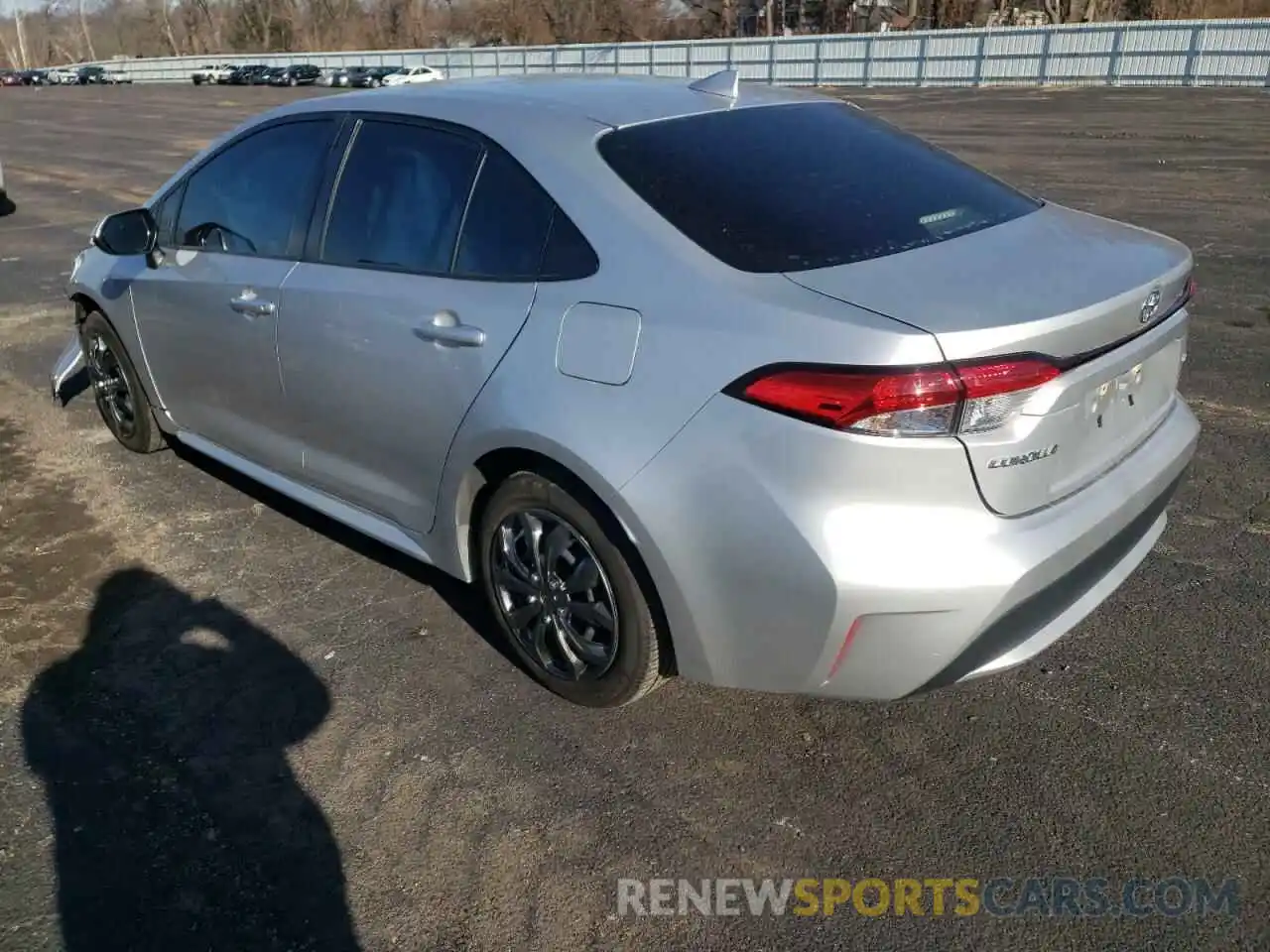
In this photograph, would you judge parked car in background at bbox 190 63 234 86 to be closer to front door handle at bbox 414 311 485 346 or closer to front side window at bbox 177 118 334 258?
front side window at bbox 177 118 334 258

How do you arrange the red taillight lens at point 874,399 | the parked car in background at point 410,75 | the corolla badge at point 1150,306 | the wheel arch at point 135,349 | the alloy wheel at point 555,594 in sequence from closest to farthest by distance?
the red taillight lens at point 874,399 → the corolla badge at point 1150,306 → the alloy wheel at point 555,594 → the wheel arch at point 135,349 → the parked car in background at point 410,75

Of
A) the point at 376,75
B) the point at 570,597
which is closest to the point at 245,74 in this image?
the point at 376,75

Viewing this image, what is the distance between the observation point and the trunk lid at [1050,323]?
2.35m

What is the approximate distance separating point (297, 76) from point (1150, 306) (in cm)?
5805

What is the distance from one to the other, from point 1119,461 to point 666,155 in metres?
1.47

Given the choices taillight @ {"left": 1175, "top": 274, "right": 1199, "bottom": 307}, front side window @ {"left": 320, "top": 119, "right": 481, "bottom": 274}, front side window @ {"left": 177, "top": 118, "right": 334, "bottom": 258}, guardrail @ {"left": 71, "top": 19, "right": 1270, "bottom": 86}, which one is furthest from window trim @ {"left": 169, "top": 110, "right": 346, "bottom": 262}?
guardrail @ {"left": 71, "top": 19, "right": 1270, "bottom": 86}

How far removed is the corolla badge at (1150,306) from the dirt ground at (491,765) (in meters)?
1.12

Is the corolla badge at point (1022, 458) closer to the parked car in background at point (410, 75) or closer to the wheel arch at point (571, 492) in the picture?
the wheel arch at point (571, 492)

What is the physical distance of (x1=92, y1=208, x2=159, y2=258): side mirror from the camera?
4266mm

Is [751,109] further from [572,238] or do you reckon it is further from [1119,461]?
[1119,461]

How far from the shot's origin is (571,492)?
2.82 m

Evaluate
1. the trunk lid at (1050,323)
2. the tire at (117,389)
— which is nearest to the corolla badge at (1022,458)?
the trunk lid at (1050,323)

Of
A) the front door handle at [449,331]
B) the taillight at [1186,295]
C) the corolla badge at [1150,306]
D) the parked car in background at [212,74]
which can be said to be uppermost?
the corolla badge at [1150,306]

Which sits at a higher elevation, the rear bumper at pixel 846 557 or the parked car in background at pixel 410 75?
the rear bumper at pixel 846 557
